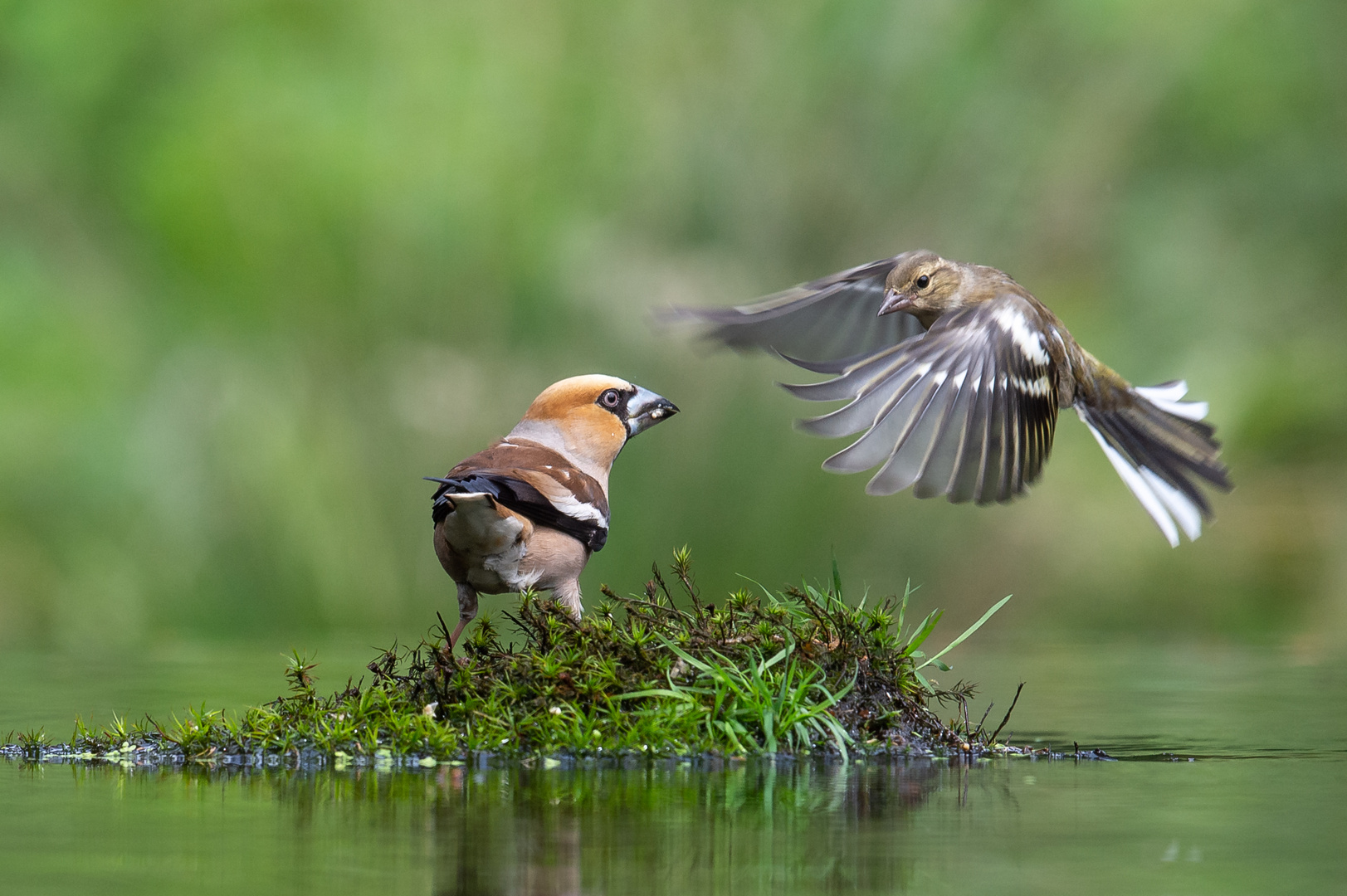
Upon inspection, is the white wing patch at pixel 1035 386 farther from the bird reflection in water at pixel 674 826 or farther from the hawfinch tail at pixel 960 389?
the bird reflection in water at pixel 674 826

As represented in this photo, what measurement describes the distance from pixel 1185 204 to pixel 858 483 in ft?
20.8

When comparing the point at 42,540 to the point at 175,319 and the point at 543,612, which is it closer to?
the point at 175,319

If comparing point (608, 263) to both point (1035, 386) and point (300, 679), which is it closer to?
point (1035, 386)

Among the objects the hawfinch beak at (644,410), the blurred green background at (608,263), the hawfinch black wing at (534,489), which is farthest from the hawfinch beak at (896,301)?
the blurred green background at (608,263)

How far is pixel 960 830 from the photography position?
12.1 feet

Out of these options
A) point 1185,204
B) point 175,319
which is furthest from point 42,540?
point 1185,204

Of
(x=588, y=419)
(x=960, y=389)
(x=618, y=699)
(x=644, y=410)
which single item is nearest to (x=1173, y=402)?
(x=960, y=389)

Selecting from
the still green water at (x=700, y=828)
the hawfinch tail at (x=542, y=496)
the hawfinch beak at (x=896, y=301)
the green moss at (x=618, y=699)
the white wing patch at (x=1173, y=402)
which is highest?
the hawfinch beak at (x=896, y=301)

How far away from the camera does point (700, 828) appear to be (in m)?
3.67

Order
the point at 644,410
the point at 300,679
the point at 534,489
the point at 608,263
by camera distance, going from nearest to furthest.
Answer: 1. the point at 300,679
2. the point at 534,489
3. the point at 644,410
4. the point at 608,263

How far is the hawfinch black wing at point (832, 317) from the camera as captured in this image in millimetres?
8008

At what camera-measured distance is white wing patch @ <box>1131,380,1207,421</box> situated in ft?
23.4

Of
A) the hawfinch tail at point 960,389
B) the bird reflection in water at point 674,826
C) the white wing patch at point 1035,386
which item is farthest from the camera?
the white wing patch at point 1035,386

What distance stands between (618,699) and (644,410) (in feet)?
7.32
